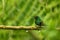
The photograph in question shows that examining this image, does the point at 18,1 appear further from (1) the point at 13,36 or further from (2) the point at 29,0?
(1) the point at 13,36

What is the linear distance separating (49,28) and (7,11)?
0.42m

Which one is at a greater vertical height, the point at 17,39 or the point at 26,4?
the point at 26,4

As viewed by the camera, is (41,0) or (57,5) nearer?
(57,5)

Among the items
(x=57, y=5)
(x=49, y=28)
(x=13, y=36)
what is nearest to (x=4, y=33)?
(x=13, y=36)

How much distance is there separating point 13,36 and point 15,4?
165 millimetres

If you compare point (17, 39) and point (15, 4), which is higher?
point (15, 4)

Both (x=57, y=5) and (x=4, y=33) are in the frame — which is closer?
(x=57, y=5)

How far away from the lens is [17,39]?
0.61 metres

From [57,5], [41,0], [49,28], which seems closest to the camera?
[49,28]

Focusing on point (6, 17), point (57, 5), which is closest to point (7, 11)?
point (6, 17)

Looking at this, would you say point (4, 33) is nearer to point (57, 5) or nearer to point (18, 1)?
point (18, 1)

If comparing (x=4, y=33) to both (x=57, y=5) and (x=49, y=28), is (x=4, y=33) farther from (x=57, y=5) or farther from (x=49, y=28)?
(x=49, y=28)

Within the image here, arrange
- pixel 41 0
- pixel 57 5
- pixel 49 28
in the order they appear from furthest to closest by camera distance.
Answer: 1. pixel 41 0
2. pixel 57 5
3. pixel 49 28

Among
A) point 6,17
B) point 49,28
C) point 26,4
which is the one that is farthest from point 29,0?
point 49,28
